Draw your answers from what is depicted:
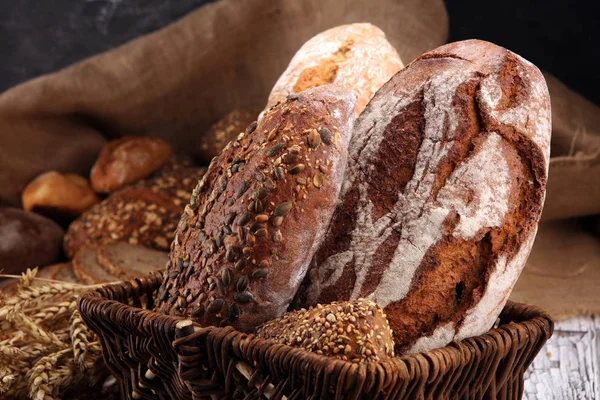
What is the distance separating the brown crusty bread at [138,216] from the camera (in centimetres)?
284

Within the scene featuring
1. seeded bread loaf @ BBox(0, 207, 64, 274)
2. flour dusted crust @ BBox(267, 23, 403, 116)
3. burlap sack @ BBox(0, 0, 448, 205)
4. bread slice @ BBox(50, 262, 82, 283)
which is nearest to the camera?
flour dusted crust @ BBox(267, 23, 403, 116)

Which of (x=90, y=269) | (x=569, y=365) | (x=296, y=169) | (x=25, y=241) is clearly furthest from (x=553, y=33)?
(x=25, y=241)

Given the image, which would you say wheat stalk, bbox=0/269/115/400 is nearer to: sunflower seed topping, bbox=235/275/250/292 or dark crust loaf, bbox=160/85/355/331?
dark crust loaf, bbox=160/85/355/331

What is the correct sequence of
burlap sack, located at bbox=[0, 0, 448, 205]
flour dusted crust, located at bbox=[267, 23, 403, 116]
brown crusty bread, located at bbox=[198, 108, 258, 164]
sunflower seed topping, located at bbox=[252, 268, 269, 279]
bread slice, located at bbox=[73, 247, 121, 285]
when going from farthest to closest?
burlap sack, located at bbox=[0, 0, 448, 205]
brown crusty bread, located at bbox=[198, 108, 258, 164]
bread slice, located at bbox=[73, 247, 121, 285]
flour dusted crust, located at bbox=[267, 23, 403, 116]
sunflower seed topping, located at bbox=[252, 268, 269, 279]

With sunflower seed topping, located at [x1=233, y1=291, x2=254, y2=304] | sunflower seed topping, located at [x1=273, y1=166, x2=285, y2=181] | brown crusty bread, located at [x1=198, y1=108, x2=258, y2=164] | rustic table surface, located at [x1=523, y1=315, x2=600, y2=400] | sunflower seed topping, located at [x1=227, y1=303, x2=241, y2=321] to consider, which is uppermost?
sunflower seed topping, located at [x1=273, y1=166, x2=285, y2=181]

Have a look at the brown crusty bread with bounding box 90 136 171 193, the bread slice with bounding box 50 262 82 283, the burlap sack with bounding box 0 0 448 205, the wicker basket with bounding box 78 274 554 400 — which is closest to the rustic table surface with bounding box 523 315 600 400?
the wicker basket with bounding box 78 274 554 400

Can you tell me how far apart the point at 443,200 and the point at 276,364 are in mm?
560

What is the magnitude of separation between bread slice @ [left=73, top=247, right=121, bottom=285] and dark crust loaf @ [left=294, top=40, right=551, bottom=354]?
3.81 feet

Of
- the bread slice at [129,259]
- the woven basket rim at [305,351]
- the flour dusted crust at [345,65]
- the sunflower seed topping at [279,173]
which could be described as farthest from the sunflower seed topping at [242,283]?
the bread slice at [129,259]

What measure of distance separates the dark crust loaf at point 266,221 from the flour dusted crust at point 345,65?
563 millimetres

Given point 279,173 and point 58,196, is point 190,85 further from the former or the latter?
point 279,173

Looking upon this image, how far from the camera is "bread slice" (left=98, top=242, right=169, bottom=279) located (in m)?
2.53

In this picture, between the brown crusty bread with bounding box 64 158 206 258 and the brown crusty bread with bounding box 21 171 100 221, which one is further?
the brown crusty bread with bounding box 21 171 100 221

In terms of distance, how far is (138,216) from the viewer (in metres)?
2.86
